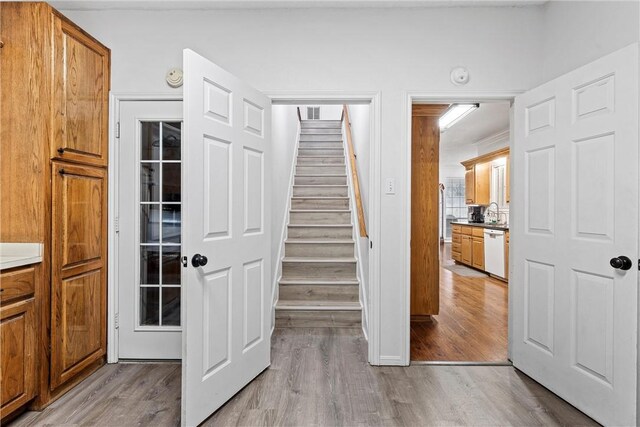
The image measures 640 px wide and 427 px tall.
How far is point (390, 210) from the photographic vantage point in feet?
8.11

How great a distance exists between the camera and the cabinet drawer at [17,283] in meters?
1.71

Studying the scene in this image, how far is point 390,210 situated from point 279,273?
1.60m

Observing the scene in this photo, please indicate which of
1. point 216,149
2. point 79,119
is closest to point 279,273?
point 216,149

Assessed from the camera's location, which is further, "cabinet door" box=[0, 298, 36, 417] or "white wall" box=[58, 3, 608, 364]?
"white wall" box=[58, 3, 608, 364]

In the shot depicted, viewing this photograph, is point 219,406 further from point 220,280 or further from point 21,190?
point 21,190

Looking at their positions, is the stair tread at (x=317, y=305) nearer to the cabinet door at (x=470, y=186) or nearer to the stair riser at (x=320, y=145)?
the stair riser at (x=320, y=145)

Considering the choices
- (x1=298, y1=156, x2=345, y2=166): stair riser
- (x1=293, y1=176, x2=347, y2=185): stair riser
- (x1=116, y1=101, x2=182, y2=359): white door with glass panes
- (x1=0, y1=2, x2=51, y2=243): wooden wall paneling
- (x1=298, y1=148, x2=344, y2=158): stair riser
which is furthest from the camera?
(x1=298, y1=148, x2=344, y2=158): stair riser

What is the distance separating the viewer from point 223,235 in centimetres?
200

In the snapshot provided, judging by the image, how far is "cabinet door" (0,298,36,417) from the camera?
1.71m

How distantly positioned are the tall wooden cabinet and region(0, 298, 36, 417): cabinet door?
0.04m

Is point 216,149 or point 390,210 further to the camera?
point 390,210

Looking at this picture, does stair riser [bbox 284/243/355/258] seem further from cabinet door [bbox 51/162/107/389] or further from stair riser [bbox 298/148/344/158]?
stair riser [bbox 298/148/344/158]

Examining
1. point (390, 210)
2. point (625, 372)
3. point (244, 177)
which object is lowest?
point (625, 372)

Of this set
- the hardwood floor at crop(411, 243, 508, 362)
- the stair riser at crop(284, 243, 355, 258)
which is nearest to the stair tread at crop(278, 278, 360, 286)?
the stair riser at crop(284, 243, 355, 258)
